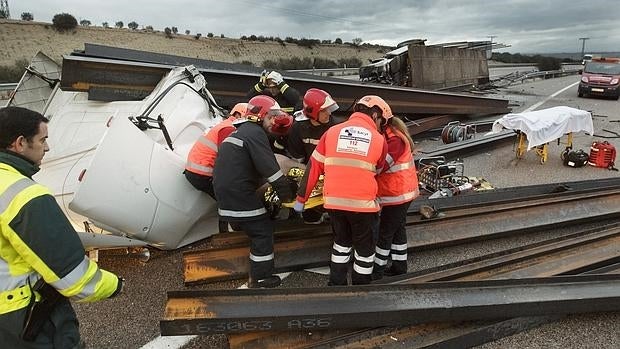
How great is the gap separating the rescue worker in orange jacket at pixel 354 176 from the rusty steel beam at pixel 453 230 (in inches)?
26.7

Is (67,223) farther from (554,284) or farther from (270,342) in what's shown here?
(554,284)

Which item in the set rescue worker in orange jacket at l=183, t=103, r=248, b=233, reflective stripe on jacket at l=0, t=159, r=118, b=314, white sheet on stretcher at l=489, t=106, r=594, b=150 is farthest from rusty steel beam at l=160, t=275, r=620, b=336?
white sheet on stretcher at l=489, t=106, r=594, b=150

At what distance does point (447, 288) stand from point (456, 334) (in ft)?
1.03

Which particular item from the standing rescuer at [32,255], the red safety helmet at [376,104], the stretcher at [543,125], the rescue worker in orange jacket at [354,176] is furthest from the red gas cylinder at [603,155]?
the standing rescuer at [32,255]

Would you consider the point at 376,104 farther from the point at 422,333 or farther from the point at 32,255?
the point at 32,255

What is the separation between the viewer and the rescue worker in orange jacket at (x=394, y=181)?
11.3ft

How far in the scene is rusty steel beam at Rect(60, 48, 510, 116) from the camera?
4.71 m

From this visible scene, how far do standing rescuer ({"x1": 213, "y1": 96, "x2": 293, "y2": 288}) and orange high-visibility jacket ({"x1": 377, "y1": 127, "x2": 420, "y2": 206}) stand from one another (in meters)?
0.79

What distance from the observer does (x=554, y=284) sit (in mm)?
3055

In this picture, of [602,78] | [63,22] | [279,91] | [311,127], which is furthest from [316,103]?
[63,22]

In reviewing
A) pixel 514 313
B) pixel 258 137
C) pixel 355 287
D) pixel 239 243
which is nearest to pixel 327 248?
pixel 239 243

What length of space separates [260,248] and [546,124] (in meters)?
6.08

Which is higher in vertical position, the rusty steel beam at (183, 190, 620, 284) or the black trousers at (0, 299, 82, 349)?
the black trousers at (0, 299, 82, 349)

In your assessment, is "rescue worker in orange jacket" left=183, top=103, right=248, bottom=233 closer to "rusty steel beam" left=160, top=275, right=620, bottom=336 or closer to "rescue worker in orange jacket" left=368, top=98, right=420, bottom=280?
"rusty steel beam" left=160, top=275, right=620, bottom=336
